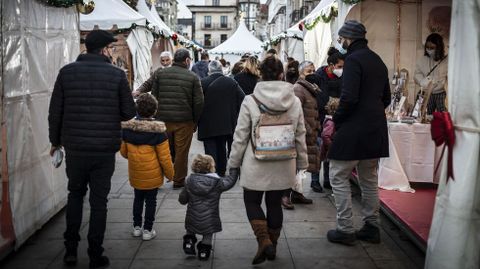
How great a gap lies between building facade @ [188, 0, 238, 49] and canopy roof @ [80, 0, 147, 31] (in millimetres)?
75082

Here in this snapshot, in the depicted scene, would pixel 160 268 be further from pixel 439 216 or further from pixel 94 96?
pixel 439 216

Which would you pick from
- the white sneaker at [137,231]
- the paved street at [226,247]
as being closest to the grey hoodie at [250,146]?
the paved street at [226,247]

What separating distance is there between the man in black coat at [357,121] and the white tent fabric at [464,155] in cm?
115

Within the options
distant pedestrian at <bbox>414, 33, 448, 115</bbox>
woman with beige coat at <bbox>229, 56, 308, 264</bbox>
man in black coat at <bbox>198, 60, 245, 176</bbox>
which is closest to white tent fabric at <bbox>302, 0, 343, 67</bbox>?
distant pedestrian at <bbox>414, 33, 448, 115</bbox>

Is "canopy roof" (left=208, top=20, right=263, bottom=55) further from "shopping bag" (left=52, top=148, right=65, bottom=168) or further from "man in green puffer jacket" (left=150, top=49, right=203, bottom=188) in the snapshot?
"shopping bag" (left=52, top=148, right=65, bottom=168)

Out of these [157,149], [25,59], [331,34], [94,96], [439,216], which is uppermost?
[331,34]

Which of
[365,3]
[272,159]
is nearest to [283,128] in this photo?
[272,159]

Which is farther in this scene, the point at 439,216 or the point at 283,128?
the point at 283,128

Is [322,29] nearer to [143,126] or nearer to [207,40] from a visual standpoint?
[143,126]

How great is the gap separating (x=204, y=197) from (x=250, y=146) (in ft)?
2.00

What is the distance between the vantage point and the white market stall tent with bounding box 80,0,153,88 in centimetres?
1070

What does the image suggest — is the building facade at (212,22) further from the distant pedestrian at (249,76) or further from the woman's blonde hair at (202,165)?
the woman's blonde hair at (202,165)

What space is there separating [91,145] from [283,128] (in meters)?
1.59

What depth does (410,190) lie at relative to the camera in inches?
259
